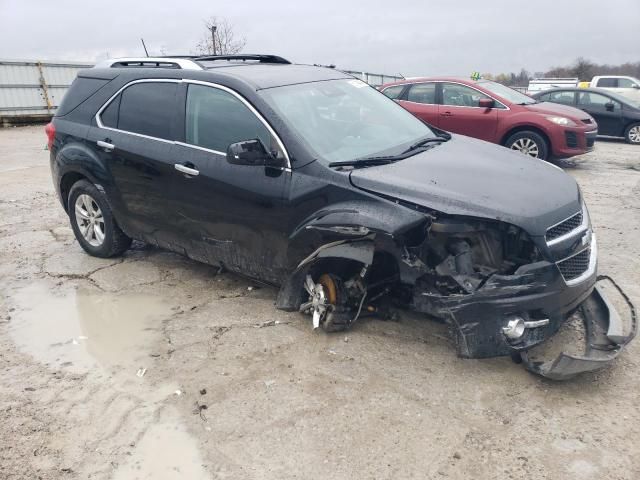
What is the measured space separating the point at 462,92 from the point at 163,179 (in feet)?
23.8

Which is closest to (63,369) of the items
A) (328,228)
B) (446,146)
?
(328,228)

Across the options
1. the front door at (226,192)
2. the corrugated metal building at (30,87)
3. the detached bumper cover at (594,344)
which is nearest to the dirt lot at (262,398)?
the detached bumper cover at (594,344)

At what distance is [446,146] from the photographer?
4.38 meters

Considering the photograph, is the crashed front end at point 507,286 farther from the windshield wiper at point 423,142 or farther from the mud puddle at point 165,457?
the mud puddle at point 165,457

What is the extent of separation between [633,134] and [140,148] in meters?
13.4

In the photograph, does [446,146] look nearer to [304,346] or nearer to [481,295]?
[481,295]

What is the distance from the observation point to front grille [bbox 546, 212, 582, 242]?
10.7 feet

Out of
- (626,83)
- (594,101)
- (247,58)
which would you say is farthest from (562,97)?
(247,58)

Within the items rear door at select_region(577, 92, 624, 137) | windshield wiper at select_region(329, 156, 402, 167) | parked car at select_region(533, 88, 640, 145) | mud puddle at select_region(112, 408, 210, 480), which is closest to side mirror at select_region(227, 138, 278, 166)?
windshield wiper at select_region(329, 156, 402, 167)

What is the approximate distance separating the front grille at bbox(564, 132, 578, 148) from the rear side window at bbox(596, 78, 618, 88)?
13.2 m

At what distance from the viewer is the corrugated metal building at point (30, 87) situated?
1855 cm

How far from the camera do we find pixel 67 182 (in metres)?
5.56

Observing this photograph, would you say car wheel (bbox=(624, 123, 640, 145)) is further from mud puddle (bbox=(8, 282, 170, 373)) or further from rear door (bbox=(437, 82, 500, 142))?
mud puddle (bbox=(8, 282, 170, 373))

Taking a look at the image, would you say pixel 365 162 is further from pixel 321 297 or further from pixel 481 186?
pixel 321 297
